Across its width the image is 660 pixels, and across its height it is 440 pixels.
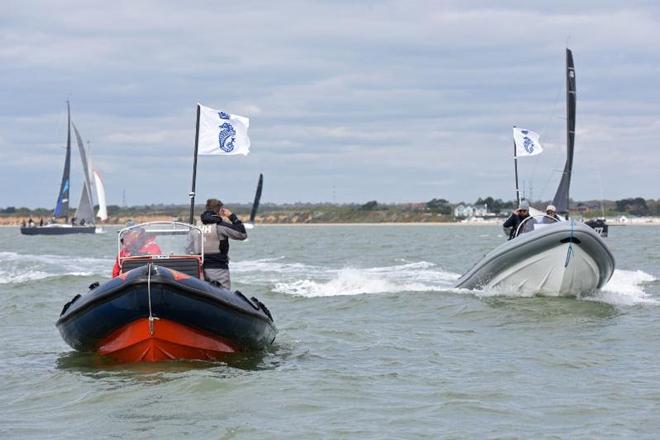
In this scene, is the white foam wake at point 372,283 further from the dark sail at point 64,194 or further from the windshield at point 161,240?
the dark sail at point 64,194

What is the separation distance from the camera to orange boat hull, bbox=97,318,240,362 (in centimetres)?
1134

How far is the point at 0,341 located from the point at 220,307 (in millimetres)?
4900

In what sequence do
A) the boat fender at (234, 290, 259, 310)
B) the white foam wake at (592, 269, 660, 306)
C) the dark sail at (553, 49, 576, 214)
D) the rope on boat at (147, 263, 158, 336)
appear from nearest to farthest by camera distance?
1. the rope on boat at (147, 263, 158, 336)
2. the boat fender at (234, 290, 259, 310)
3. the white foam wake at (592, 269, 660, 306)
4. the dark sail at (553, 49, 576, 214)

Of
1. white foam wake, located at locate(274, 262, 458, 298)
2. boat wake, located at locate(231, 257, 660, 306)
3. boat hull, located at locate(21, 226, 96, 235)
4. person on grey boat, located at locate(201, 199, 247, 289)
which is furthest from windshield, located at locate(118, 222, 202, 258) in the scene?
boat hull, located at locate(21, 226, 96, 235)

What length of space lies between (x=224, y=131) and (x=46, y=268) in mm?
20413

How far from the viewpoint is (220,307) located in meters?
11.5

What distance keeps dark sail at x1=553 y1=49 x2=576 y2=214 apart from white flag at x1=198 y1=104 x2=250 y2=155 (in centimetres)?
1106

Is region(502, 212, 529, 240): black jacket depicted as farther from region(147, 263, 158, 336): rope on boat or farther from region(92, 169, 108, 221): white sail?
region(92, 169, 108, 221): white sail

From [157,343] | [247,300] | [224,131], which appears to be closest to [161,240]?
[247,300]

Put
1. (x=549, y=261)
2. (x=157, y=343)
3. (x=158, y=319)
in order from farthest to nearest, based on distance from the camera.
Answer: (x=549, y=261) < (x=157, y=343) < (x=158, y=319)

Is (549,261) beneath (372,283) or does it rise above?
above

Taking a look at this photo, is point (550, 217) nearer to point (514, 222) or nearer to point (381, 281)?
point (514, 222)

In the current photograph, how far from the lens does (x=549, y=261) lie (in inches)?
753

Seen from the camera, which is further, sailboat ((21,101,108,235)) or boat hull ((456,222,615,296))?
sailboat ((21,101,108,235))
